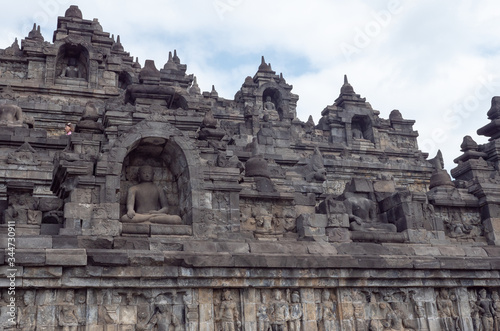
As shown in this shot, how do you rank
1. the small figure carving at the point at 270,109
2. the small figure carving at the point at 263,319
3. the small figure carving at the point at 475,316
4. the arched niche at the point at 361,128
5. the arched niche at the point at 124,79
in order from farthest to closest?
1. the small figure carving at the point at 270,109
2. the arched niche at the point at 361,128
3. the arched niche at the point at 124,79
4. the small figure carving at the point at 475,316
5. the small figure carving at the point at 263,319

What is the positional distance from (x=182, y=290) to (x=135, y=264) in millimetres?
1099

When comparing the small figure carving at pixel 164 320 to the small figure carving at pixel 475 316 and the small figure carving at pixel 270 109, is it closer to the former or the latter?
the small figure carving at pixel 475 316

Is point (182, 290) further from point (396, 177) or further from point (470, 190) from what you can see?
point (396, 177)

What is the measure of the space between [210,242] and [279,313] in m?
2.02

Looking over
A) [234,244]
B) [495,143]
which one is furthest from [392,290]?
[495,143]

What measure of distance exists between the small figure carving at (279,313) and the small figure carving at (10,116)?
13.8m

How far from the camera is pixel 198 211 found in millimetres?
12492

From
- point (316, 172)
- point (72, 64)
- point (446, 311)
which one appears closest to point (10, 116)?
point (72, 64)

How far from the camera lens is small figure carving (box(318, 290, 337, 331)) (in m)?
12.2

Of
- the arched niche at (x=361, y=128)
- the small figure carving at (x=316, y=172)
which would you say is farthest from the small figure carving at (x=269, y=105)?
the small figure carving at (x=316, y=172)

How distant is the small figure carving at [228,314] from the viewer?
1152 centimetres

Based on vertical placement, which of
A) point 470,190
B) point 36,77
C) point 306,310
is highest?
point 36,77

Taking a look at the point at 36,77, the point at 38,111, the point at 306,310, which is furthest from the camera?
the point at 36,77

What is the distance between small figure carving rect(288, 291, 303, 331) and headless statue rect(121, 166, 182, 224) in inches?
116
